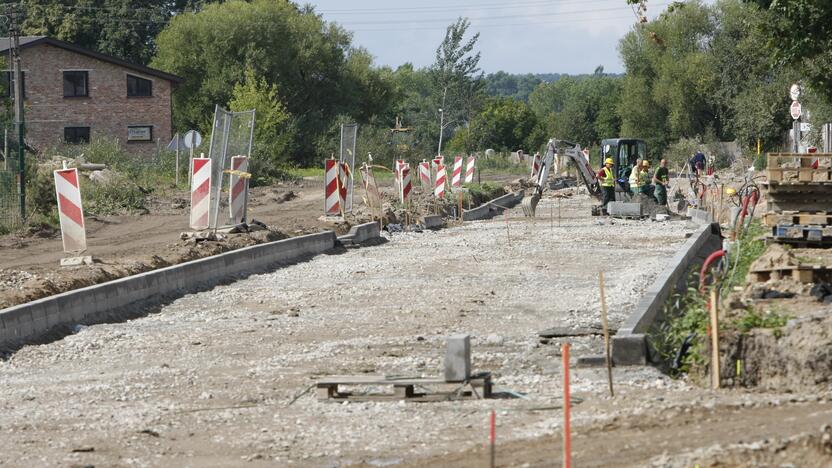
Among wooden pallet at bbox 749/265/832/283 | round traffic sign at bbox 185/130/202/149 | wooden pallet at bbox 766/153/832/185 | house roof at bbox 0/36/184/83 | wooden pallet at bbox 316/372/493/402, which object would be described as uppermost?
house roof at bbox 0/36/184/83

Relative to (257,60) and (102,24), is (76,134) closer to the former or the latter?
(257,60)

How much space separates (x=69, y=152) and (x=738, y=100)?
1748 inches

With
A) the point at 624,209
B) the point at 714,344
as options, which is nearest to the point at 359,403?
the point at 714,344

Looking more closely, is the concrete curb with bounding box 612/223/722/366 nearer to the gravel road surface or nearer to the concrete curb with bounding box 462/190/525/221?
the gravel road surface

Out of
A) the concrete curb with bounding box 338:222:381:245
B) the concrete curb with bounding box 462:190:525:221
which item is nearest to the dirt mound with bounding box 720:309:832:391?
the concrete curb with bounding box 338:222:381:245

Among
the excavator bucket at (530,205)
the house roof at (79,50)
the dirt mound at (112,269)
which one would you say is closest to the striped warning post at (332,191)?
the dirt mound at (112,269)

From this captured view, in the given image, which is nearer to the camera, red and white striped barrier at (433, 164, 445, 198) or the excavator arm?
the excavator arm

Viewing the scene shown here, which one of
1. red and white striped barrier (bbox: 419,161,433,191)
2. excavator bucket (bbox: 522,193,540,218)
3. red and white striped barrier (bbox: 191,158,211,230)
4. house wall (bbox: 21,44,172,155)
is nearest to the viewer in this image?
red and white striped barrier (bbox: 191,158,211,230)

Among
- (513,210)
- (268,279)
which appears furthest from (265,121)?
(268,279)

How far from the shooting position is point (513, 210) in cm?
4228

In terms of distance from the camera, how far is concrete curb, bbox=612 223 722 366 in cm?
1063

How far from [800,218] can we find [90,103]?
1915 inches

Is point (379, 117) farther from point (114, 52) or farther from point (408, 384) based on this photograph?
point (408, 384)

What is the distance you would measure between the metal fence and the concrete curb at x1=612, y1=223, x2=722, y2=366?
25.0 feet
